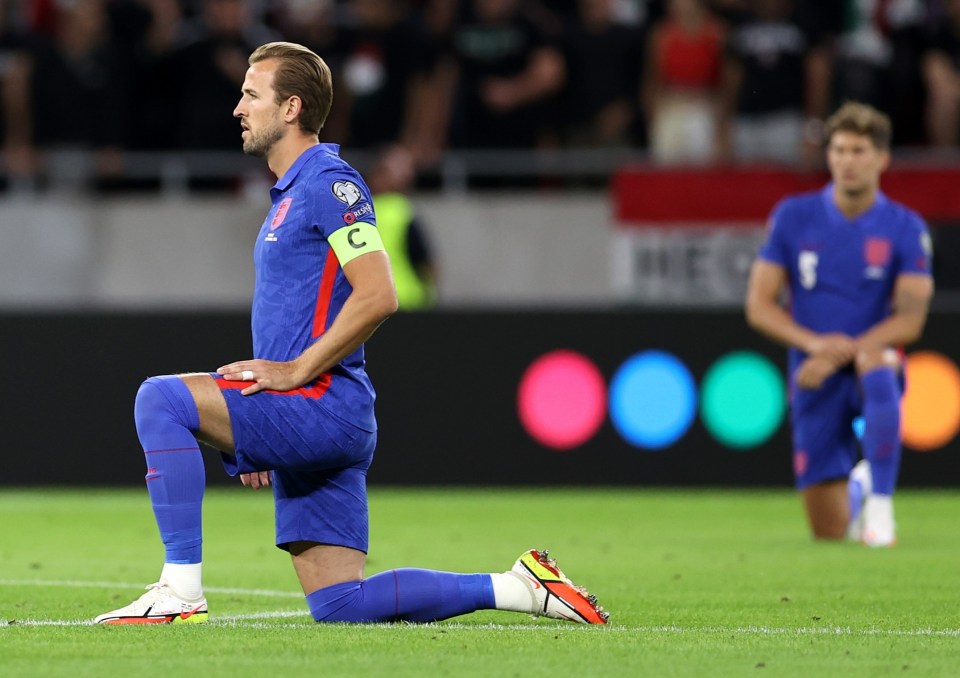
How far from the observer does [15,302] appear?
14.8m

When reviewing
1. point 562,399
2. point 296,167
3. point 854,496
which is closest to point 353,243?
point 296,167

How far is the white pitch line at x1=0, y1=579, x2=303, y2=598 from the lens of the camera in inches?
278

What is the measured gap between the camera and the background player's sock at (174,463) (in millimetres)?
5656

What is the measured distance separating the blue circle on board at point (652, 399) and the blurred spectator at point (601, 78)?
8.19 ft

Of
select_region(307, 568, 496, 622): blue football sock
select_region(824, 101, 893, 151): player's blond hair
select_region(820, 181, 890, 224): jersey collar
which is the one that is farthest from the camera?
select_region(820, 181, 890, 224): jersey collar

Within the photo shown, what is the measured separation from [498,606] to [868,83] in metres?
9.09

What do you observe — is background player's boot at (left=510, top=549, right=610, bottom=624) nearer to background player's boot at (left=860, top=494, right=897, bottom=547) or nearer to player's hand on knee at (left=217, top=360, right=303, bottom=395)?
player's hand on knee at (left=217, top=360, right=303, bottom=395)

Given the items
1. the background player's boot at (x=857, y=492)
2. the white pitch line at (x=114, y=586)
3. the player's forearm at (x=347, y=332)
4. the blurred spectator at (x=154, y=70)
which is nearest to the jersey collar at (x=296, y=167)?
the player's forearm at (x=347, y=332)

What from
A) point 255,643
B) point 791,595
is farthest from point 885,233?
point 255,643

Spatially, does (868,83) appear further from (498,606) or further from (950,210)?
(498,606)

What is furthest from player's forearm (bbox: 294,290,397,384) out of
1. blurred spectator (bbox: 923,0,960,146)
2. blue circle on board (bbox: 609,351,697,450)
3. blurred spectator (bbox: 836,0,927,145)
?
blurred spectator (bbox: 923,0,960,146)

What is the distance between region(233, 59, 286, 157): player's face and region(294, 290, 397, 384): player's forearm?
0.68 metres

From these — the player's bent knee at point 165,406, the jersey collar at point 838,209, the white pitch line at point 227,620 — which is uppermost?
the jersey collar at point 838,209

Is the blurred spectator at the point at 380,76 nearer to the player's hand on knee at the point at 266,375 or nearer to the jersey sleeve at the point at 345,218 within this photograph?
the jersey sleeve at the point at 345,218
